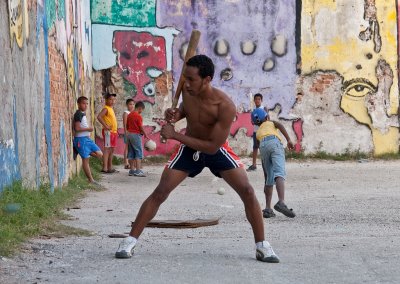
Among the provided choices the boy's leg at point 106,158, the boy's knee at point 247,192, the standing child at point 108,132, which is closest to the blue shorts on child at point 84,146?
the boy's leg at point 106,158

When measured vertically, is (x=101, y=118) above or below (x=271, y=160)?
below

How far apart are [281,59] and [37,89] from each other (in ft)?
40.5

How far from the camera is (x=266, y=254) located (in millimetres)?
7605

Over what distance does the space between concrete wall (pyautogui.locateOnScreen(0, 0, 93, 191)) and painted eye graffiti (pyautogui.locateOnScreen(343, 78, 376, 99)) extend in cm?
829

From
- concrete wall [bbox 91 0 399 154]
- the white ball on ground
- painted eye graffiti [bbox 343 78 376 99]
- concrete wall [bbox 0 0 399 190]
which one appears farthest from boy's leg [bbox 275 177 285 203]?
painted eye graffiti [bbox 343 78 376 99]

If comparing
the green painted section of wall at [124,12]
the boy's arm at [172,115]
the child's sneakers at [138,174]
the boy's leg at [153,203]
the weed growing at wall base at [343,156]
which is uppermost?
the green painted section of wall at [124,12]

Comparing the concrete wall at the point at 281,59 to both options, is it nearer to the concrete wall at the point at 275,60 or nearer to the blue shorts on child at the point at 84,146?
the concrete wall at the point at 275,60

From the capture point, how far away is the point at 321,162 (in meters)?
22.6

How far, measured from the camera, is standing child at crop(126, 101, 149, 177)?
18828 millimetres

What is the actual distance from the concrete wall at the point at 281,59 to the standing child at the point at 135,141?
312 cm

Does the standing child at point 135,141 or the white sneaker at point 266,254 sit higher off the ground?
the white sneaker at point 266,254

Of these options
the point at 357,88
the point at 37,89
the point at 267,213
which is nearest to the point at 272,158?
the point at 267,213

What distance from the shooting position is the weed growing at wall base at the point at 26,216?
8.03 meters

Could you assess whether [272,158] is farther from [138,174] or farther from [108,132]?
[108,132]
